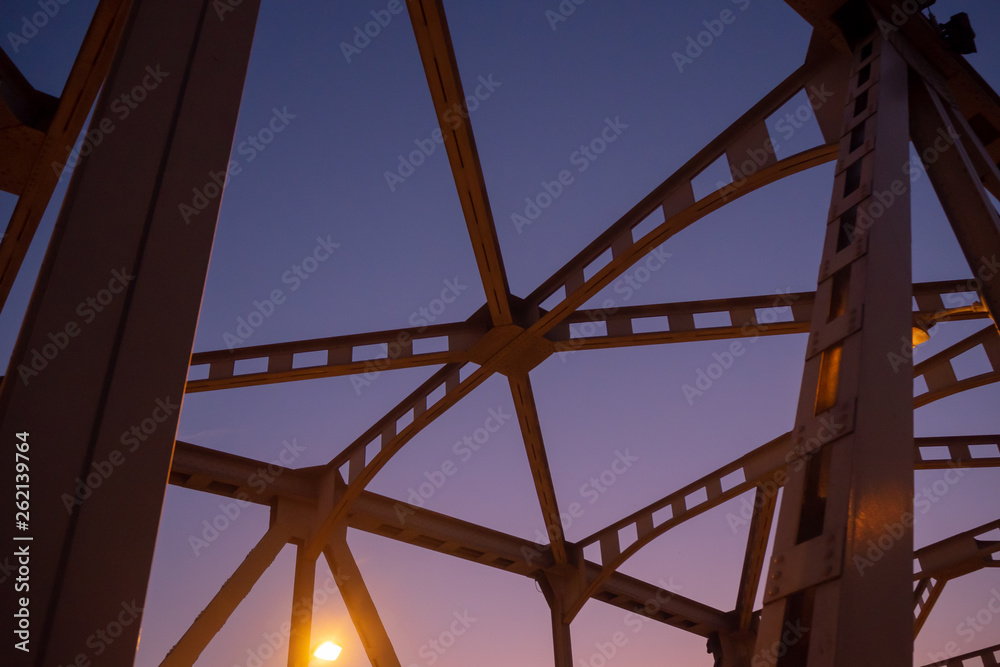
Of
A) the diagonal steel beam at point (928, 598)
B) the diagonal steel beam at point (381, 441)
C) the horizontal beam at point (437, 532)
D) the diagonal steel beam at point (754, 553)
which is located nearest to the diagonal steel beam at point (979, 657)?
the diagonal steel beam at point (928, 598)

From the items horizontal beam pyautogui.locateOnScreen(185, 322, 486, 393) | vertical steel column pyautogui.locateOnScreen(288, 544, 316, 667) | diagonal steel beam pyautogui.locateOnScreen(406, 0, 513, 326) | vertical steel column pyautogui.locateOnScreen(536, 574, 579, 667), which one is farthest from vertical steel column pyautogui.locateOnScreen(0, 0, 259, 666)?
vertical steel column pyautogui.locateOnScreen(536, 574, 579, 667)

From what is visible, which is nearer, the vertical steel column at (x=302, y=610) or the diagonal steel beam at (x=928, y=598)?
the vertical steel column at (x=302, y=610)

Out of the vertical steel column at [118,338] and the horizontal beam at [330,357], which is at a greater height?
the horizontal beam at [330,357]

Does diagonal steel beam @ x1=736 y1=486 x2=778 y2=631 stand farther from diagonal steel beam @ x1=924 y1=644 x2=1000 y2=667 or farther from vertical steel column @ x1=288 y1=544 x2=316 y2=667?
vertical steel column @ x1=288 y1=544 x2=316 y2=667

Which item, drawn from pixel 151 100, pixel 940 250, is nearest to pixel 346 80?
pixel 151 100

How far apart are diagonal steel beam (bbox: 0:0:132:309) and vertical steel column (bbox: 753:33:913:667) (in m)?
5.63

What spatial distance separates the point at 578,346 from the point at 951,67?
6479mm

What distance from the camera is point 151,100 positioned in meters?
3.23

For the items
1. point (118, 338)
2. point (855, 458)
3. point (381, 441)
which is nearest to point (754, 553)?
point (381, 441)

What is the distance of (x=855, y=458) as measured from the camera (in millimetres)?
4223

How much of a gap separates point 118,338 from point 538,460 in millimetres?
12968

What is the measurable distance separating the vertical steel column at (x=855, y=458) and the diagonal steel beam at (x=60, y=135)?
5632 millimetres

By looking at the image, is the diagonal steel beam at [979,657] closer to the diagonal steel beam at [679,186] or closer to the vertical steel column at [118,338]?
the diagonal steel beam at [679,186]

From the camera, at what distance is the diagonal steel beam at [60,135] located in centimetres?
673
